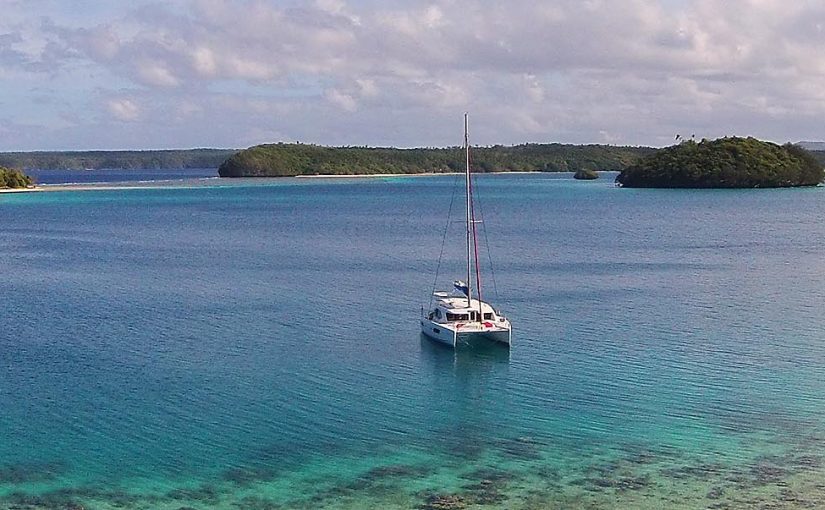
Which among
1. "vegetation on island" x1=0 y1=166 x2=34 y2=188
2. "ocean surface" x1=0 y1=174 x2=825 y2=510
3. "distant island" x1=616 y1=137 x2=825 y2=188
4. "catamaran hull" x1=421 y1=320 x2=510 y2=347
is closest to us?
"ocean surface" x1=0 y1=174 x2=825 y2=510

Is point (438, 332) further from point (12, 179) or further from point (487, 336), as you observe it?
point (12, 179)

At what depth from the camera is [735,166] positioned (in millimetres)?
146500

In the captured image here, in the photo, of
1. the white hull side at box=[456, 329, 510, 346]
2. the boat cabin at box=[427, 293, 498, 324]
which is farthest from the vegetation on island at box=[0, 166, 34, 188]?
the white hull side at box=[456, 329, 510, 346]

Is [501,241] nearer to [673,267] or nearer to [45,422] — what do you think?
[673,267]

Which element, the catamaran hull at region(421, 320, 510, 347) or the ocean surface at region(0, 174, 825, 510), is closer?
the ocean surface at region(0, 174, 825, 510)

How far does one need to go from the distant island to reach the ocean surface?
291ft

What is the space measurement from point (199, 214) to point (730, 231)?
54.0m

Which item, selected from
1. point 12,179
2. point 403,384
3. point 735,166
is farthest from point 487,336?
point 12,179

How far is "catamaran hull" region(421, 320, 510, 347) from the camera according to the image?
33219mm

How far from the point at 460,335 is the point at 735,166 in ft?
401

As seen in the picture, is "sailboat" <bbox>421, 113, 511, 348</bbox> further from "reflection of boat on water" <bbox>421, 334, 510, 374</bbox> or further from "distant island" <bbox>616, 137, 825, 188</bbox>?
"distant island" <bbox>616, 137, 825, 188</bbox>

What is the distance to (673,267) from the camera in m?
53.4

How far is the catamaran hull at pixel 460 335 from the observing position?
33.2 metres

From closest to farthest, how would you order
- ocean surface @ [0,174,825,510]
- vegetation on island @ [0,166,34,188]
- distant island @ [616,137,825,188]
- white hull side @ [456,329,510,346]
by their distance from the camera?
ocean surface @ [0,174,825,510]
white hull side @ [456,329,510,346]
distant island @ [616,137,825,188]
vegetation on island @ [0,166,34,188]
